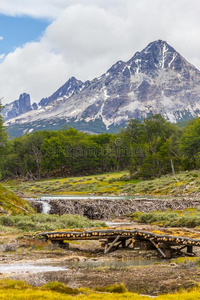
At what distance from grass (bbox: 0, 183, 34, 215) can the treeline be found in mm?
51801

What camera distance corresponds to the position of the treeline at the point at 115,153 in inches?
3551

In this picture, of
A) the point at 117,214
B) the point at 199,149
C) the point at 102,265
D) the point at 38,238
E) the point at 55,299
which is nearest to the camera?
the point at 55,299

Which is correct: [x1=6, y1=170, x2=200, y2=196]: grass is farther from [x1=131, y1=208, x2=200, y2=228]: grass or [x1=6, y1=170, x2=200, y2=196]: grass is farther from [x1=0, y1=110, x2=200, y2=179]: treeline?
[x1=131, y1=208, x2=200, y2=228]: grass

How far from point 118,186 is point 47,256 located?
6240cm

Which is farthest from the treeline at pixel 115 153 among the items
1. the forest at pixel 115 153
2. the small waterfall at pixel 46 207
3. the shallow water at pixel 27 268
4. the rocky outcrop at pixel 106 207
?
the shallow water at pixel 27 268

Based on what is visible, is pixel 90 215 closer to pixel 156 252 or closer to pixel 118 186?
pixel 156 252

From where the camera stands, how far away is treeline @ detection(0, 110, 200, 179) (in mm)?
90188

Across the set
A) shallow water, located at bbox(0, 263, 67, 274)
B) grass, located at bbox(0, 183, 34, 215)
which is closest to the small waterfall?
grass, located at bbox(0, 183, 34, 215)

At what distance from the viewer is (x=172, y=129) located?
10338 cm

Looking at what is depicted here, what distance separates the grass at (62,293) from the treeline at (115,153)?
7612cm

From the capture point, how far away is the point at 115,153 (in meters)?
119

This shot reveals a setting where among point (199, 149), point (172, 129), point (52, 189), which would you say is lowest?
point (52, 189)

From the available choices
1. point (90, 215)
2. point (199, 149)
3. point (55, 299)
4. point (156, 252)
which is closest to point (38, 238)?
point (156, 252)

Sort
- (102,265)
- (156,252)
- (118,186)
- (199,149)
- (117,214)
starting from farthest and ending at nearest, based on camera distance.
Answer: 1. (199,149)
2. (118,186)
3. (117,214)
4. (156,252)
5. (102,265)
